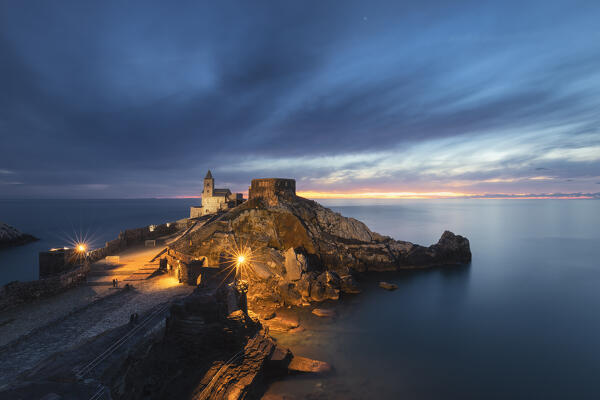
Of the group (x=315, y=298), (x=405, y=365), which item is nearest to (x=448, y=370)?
(x=405, y=365)

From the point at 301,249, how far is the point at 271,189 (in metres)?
9.67

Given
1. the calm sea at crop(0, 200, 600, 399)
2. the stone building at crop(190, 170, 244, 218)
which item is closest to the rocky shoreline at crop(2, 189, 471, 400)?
the calm sea at crop(0, 200, 600, 399)

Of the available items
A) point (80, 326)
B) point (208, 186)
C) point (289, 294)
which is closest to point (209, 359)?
point (80, 326)

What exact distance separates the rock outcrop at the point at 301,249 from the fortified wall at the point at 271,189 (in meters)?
0.57

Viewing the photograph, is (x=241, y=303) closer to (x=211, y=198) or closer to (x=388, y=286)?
(x=388, y=286)

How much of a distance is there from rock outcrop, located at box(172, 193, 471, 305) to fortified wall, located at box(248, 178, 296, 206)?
1.87 feet

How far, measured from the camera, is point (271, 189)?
36.4 metres

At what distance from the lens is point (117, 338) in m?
9.62

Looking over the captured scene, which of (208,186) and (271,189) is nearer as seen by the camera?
(271,189)

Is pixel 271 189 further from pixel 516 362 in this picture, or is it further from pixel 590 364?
pixel 590 364

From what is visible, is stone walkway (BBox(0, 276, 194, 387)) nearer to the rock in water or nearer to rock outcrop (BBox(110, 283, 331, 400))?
rock outcrop (BBox(110, 283, 331, 400))

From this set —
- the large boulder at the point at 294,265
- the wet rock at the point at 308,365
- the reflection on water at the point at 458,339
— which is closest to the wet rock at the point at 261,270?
the large boulder at the point at 294,265

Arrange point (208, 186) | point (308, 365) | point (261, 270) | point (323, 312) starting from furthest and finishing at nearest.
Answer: point (208, 186) < point (261, 270) < point (323, 312) < point (308, 365)

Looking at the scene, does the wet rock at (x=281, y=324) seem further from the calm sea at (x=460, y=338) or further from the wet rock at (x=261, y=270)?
the wet rock at (x=261, y=270)
